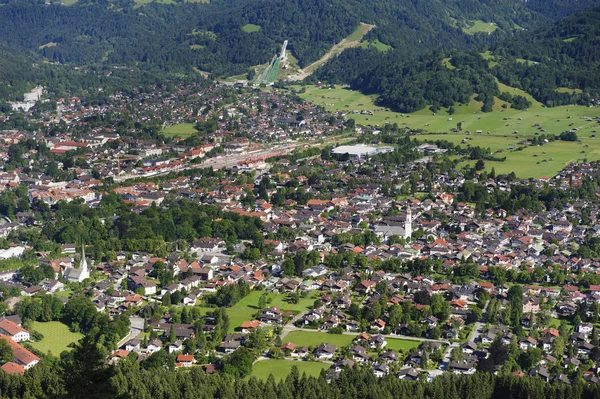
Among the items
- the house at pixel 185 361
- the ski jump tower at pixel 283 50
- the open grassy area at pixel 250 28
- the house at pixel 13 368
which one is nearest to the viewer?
the house at pixel 13 368

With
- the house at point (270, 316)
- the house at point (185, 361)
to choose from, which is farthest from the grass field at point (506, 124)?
the house at point (185, 361)

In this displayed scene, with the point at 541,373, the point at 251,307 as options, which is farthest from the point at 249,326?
the point at 541,373

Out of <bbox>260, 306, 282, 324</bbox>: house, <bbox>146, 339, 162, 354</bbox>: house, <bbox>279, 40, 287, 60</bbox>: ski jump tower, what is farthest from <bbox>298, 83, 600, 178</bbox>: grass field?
<bbox>146, 339, 162, 354</bbox>: house

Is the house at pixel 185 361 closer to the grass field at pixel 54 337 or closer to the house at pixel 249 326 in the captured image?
the house at pixel 249 326

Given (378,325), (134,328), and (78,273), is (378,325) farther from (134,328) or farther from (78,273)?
(78,273)

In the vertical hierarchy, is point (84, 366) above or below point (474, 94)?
above

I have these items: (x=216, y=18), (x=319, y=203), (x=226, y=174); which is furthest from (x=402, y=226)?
(x=216, y=18)

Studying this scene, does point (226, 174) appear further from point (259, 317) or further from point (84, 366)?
point (84, 366)
